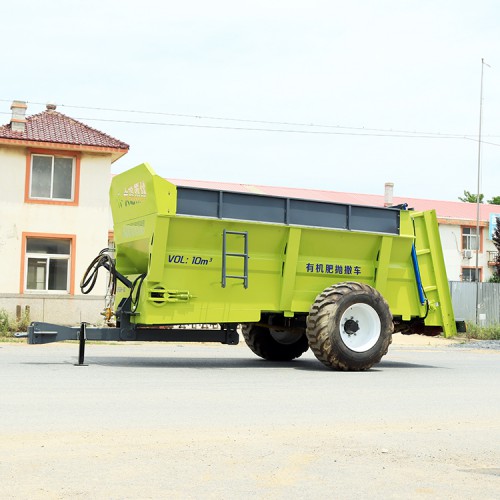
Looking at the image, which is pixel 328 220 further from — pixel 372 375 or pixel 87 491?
pixel 87 491

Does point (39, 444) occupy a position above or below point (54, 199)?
below

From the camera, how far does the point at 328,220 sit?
15.5 m

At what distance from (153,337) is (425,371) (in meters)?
4.80

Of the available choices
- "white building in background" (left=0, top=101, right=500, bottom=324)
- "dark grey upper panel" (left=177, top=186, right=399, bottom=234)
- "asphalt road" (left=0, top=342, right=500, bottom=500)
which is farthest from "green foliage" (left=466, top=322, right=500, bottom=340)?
"asphalt road" (left=0, top=342, right=500, bottom=500)

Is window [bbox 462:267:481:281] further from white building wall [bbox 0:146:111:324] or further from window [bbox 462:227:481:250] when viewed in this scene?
white building wall [bbox 0:146:111:324]

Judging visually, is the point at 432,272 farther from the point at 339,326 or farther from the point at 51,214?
the point at 51,214

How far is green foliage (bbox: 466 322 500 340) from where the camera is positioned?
29.9 m

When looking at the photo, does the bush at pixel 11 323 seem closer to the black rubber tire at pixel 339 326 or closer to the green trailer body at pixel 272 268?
the green trailer body at pixel 272 268

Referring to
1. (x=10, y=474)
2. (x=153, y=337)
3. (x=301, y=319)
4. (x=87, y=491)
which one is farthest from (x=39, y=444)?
(x=301, y=319)

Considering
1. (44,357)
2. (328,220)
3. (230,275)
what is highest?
(328,220)

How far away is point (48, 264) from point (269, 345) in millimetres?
14627

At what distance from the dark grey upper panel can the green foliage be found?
1508 centimetres

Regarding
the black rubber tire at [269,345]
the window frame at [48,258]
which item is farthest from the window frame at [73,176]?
A: the black rubber tire at [269,345]

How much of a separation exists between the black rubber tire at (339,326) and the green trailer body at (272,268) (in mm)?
17
